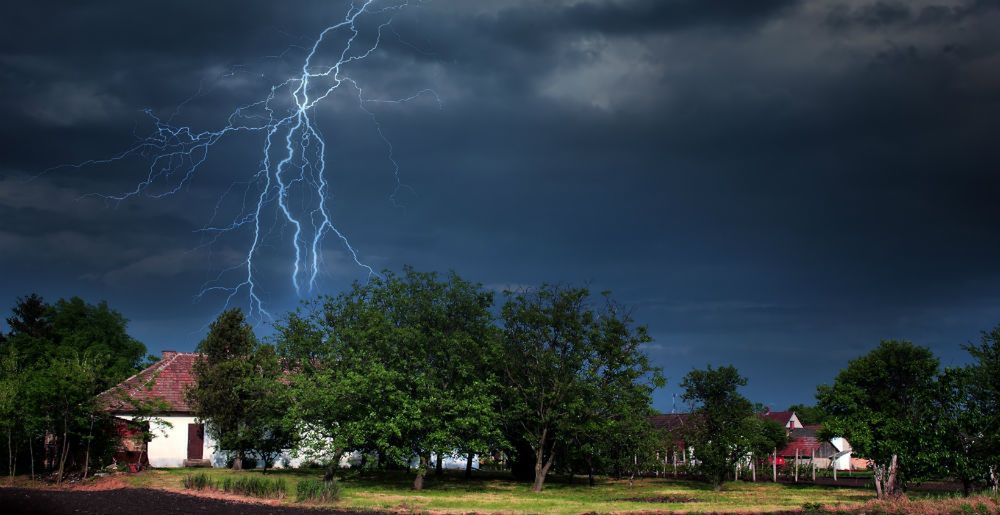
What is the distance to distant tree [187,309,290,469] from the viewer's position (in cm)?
4047

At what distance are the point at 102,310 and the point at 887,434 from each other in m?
57.4

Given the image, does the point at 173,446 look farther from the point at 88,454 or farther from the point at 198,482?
the point at 198,482

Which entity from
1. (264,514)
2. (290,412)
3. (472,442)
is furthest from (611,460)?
(264,514)

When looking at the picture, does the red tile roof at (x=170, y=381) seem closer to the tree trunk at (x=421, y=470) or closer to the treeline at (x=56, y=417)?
the treeline at (x=56, y=417)

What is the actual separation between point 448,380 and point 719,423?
16.7m

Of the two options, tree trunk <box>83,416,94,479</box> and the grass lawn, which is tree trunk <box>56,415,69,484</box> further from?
the grass lawn

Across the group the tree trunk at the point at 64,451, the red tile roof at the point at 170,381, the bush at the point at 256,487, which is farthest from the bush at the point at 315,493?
the red tile roof at the point at 170,381

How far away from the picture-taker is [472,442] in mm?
32469

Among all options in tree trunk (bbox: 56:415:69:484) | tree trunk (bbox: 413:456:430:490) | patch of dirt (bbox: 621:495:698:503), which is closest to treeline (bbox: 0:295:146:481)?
tree trunk (bbox: 56:415:69:484)

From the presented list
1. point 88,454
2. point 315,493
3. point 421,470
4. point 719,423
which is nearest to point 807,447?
point 719,423

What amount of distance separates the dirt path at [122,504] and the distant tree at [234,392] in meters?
12.9

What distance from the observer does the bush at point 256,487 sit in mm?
26219

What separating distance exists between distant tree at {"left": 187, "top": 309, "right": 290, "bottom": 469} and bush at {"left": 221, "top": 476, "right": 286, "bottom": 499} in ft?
37.8

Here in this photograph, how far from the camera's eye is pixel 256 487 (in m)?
26.5
